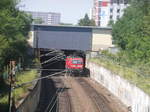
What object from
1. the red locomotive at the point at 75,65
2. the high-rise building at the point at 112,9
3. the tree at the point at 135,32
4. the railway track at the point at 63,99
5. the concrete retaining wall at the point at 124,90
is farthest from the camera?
the high-rise building at the point at 112,9

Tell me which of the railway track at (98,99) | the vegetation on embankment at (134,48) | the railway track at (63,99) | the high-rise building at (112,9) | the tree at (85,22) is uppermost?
the high-rise building at (112,9)

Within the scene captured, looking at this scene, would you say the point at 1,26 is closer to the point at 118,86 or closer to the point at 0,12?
the point at 0,12

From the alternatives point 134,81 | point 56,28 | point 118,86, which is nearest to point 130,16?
point 56,28

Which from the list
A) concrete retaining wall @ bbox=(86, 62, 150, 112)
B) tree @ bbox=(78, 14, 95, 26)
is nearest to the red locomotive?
concrete retaining wall @ bbox=(86, 62, 150, 112)

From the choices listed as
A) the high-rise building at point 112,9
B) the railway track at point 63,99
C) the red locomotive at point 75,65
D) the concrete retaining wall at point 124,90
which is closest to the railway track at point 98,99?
the concrete retaining wall at point 124,90

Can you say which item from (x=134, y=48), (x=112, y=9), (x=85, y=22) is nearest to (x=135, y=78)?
(x=134, y=48)

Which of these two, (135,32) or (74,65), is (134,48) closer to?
(135,32)

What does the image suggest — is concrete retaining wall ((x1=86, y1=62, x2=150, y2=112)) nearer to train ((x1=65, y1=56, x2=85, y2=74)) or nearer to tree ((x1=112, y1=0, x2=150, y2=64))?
tree ((x1=112, y1=0, x2=150, y2=64))

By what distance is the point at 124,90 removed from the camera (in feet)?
103

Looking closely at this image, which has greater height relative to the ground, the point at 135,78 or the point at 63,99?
the point at 135,78

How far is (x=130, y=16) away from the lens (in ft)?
193

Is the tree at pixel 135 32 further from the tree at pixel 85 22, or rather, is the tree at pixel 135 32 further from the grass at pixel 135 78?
the tree at pixel 85 22

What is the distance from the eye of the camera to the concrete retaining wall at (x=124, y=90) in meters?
25.2

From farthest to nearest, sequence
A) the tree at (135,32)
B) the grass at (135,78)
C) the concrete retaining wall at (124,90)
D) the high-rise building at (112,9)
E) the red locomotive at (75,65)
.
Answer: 1. the high-rise building at (112,9)
2. the red locomotive at (75,65)
3. the tree at (135,32)
4. the grass at (135,78)
5. the concrete retaining wall at (124,90)
